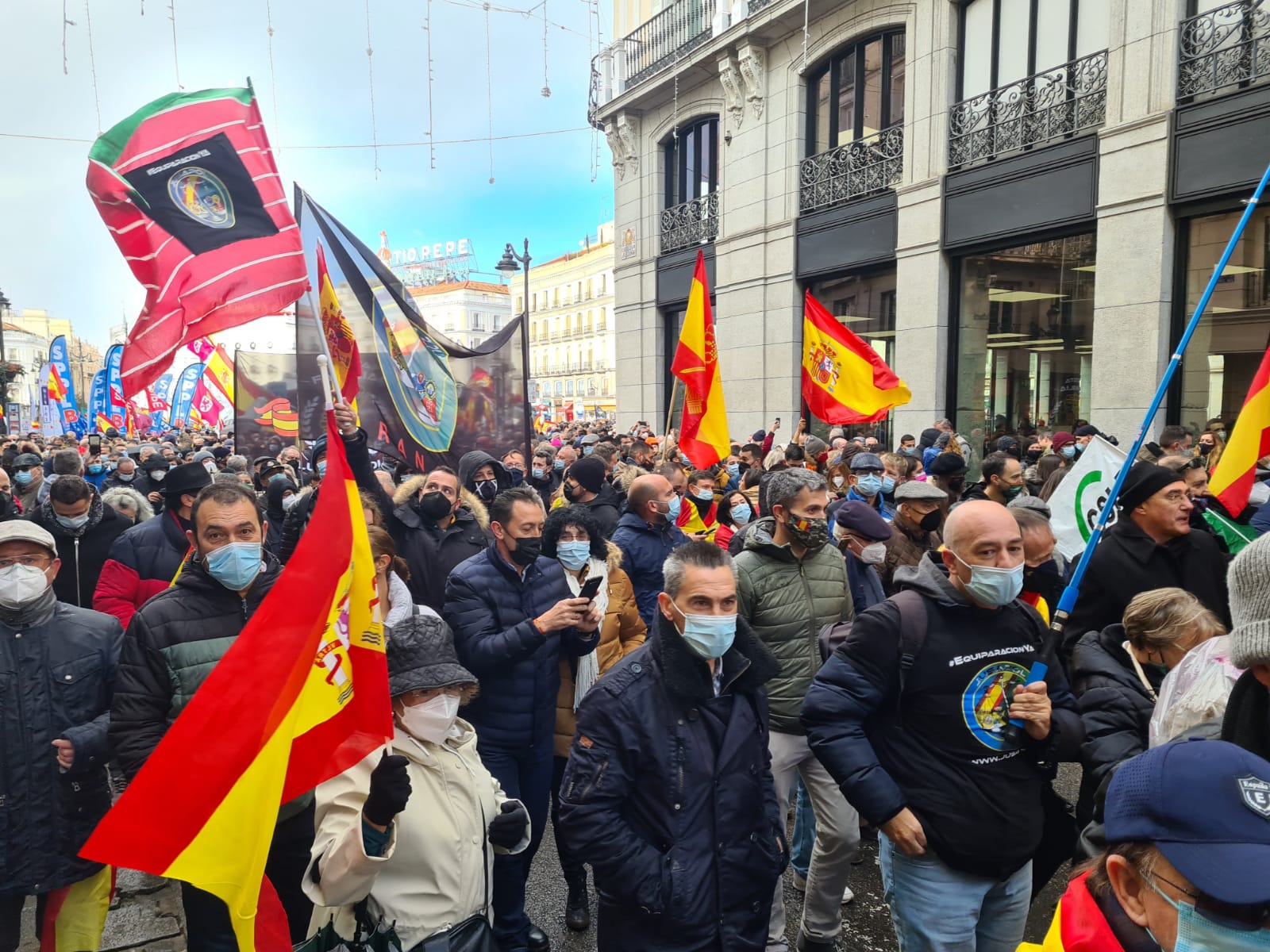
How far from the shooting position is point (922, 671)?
2.71 meters

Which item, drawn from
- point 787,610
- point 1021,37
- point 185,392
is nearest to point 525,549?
point 787,610

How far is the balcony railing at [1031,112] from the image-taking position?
1069cm

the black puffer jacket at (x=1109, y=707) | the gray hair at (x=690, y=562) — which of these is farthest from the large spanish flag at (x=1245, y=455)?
the gray hair at (x=690, y=562)

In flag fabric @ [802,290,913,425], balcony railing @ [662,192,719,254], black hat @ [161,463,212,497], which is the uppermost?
balcony railing @ [662,192,719,254]

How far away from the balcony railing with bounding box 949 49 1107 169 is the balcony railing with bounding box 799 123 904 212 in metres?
1.18

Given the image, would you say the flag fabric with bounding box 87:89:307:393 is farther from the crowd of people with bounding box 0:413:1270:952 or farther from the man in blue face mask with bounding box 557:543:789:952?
the man in blue face mask with bounding box 557:543:789:952

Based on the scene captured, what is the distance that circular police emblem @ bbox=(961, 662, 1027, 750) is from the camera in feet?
8.89

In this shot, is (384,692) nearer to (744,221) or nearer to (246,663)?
(246,663)

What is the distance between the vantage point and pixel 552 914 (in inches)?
163

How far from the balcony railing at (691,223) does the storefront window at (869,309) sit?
11.3ft

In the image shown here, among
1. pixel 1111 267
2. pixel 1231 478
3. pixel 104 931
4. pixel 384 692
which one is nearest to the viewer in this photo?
pixel 384 692

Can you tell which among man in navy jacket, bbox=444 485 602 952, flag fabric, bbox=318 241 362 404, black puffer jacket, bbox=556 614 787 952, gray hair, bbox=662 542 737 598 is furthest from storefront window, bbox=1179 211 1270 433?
black puffer jacket, bbox=556 614 787 952

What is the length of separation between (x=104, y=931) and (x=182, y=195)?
3.81 metres

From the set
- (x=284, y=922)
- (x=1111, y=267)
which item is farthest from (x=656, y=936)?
(x=1111, y=267)
